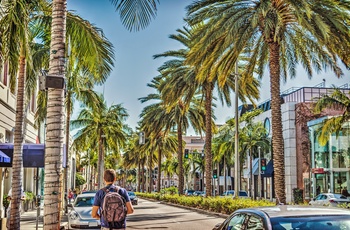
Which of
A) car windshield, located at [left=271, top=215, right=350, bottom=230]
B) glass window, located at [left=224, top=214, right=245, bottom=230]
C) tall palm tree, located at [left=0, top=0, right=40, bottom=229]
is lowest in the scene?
glass window, located at [left=224, top=214, right=245, bottom=230]

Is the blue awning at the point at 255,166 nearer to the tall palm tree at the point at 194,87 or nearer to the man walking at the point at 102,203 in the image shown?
the tall palm tree at the point at 194,87

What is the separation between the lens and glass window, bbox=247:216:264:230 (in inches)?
246

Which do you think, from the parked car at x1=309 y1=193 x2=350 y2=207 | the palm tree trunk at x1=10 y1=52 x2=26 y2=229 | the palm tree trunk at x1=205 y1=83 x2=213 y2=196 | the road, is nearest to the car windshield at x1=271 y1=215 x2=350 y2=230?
the palm tree trunk at x1=10 y1=52 x2=26 y2=229

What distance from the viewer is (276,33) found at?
19.7 metres

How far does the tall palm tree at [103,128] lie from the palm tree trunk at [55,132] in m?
39.7

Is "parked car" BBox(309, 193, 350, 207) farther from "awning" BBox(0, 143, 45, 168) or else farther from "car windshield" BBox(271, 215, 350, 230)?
"car windshield" BBox(271, 215, 350, 230)

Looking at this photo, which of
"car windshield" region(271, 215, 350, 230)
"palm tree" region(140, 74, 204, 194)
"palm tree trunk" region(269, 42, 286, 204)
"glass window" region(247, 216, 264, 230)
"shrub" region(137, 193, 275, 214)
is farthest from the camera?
"palm tree" region(140, 74, 204, 194)

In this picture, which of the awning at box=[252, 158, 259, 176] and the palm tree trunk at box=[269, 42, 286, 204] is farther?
the awning at box=[252, 158, 259, 176]

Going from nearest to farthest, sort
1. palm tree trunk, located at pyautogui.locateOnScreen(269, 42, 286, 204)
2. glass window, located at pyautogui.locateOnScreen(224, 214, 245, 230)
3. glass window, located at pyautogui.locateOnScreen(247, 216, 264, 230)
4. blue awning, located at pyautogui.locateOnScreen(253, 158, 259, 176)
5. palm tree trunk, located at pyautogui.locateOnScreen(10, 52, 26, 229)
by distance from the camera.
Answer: glass window, located at pyautogui.locateOnScreen(247, 216, 264, 230), glass window, located at pyautogui.locateOnScreen(224, 214, 245, 230), palm tree trunk, located at pyautogui.locateOnScreen(10, 52, 26, 229), palm tree trunk, located at pyautogui.locateOnScreen(269, 42, 286, 204), blue awning, located at pyautogui.locateOnScreen(253, 158, 259, 176)

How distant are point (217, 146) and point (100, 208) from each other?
200 ft

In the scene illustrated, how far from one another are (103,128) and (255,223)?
1884 inches

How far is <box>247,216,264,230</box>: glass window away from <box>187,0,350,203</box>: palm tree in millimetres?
12428

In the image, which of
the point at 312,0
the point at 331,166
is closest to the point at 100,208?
the point at 312,0

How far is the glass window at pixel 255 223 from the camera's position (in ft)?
20.5
